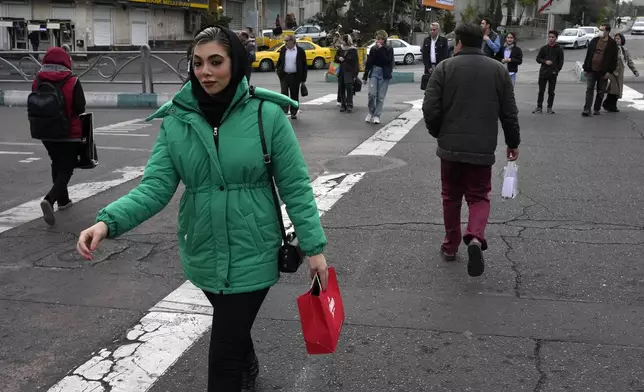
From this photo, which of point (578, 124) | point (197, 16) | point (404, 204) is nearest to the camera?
point (404, 204)

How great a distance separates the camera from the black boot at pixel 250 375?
3564mm

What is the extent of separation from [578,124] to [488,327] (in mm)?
9882

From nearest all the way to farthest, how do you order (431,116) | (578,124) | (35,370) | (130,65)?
1. (35,370)
2. (431,116)
3. (578,124)
4. (130,65)

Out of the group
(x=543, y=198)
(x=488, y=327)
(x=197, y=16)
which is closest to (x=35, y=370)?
(x=488, y=327)

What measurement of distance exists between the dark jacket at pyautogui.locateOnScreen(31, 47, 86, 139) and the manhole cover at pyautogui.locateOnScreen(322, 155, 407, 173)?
3235mm

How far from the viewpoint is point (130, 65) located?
59.6 feet

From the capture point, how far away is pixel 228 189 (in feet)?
9.89

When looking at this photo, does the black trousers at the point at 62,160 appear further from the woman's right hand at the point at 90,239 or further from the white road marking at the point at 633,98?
the white road marking at the point at 633,98

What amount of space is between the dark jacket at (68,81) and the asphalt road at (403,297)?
Result: 92 cm

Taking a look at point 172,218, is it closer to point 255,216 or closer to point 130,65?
point 255,216

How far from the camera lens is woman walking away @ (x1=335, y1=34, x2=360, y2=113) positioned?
15445 millimetres

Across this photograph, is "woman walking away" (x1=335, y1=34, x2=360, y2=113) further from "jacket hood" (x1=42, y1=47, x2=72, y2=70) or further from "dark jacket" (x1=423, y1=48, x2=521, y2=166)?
"dark jacket" (x1=423, y1=48, x2=521, y2=166)

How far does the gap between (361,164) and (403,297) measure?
4.85m

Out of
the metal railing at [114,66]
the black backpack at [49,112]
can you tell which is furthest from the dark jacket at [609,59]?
the black backpack at [49,112]
